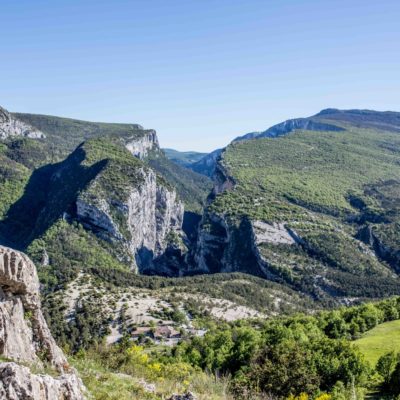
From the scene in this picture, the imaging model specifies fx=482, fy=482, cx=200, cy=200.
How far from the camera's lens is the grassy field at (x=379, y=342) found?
52.1 meters

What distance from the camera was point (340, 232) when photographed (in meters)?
180

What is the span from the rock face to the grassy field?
37.6 m

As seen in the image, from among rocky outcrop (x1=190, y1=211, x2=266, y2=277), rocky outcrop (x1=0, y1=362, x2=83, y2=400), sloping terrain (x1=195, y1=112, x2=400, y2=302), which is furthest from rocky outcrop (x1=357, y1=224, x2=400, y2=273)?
rocky outcrop (x1=0, y1=362, x2=83, y2=400)

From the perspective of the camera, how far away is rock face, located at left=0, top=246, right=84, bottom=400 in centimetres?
1630

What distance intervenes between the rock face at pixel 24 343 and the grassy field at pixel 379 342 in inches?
1481

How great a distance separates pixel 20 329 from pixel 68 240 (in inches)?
5771

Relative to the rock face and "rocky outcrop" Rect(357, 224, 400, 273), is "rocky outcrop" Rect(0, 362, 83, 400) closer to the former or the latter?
the rock face

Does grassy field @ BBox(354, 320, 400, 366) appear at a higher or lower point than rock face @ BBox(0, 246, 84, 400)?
lower

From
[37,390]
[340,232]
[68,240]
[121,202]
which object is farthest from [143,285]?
[37,390]

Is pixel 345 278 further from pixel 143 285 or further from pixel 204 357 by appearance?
pixel 204 357

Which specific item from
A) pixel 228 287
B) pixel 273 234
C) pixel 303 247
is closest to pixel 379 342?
pixel 228 287

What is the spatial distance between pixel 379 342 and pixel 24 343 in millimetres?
45804

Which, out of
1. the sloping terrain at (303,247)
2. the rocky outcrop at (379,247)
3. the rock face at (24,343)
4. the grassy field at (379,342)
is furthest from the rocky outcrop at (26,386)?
the rocky outcrop at (379,247)

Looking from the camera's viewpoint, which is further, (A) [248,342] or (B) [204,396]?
(A) [248,342]
